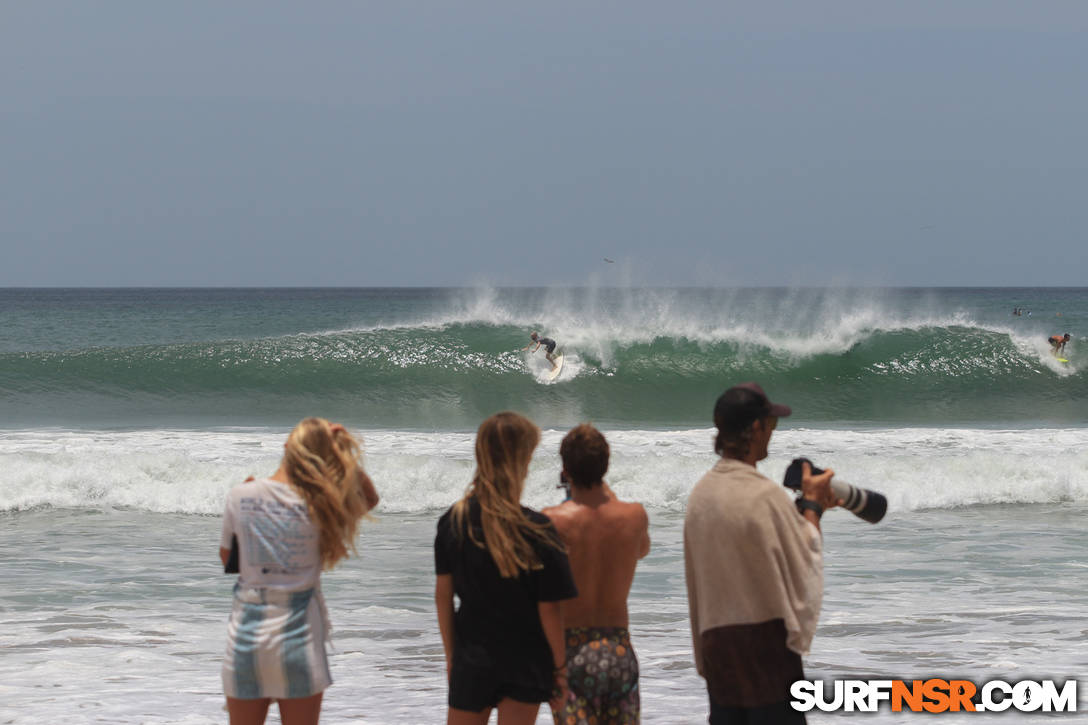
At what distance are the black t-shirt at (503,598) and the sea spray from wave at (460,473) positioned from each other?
312 inches

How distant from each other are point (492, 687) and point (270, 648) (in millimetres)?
616

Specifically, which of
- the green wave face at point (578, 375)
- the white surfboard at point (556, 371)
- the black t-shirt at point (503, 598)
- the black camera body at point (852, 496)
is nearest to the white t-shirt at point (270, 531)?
the black t-shirt at point (503, 598)

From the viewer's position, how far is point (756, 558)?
2.66 m

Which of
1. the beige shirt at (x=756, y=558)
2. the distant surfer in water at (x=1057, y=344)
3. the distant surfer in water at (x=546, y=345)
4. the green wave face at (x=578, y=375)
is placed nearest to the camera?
the beige shirt at (x=756, y=558)

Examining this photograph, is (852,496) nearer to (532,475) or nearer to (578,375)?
(532,475)

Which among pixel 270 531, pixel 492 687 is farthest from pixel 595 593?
pixel 270 531

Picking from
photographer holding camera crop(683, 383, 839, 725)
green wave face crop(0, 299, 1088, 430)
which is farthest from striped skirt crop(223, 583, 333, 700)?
green wave face crop(0, 299, 1088, 430)

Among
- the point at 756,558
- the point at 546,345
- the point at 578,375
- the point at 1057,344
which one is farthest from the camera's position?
the point at 1057,344

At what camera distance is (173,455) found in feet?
40.0

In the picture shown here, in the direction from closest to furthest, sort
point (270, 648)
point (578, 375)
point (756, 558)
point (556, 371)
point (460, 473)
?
point (756, 558) → point (270, 648) → point (460, 473) → point (578, 375) → point (556, 371)

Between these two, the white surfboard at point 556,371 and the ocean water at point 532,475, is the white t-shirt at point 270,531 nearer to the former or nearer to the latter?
the ocean water at point 532,475

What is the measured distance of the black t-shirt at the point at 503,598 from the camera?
9.25 ft

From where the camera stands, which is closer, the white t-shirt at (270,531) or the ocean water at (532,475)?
the white t-shirt at (270,531)

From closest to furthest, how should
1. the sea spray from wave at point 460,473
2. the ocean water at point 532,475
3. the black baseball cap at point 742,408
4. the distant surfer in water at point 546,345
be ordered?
1. the black baseball cap at point 742,408
2. the ocean water at point 532,475
3. the sea spray from wave at point 460,473
4. the distant surfer in water at point 546,345
